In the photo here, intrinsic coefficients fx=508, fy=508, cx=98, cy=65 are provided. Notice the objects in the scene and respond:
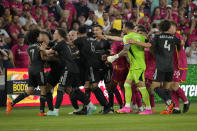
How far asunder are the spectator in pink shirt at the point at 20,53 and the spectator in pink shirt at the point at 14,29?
25.6 inches

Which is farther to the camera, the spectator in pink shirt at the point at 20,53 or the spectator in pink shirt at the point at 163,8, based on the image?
the spectator in pink shirt at the point at 163,8

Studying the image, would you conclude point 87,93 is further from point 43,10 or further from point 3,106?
point 43,10

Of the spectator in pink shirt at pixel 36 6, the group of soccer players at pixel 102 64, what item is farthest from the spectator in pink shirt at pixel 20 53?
the group of soccer players at pixel 102 64

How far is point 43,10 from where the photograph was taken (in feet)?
62.5

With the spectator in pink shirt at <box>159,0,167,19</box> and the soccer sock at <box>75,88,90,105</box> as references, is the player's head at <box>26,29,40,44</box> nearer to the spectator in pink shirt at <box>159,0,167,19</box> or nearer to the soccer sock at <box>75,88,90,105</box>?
the soccer sock at <box>75,88,90,105</box>

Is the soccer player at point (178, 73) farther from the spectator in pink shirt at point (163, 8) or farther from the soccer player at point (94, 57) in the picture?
the spectator in pink shirt at point (163, 8)

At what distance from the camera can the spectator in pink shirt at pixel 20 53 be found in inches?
668

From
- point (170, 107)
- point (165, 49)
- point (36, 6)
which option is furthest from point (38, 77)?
point (36, 6)

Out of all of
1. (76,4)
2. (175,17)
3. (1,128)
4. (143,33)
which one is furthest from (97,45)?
(175,17)

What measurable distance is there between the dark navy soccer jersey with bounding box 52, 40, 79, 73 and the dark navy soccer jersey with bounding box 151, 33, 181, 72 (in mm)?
2049

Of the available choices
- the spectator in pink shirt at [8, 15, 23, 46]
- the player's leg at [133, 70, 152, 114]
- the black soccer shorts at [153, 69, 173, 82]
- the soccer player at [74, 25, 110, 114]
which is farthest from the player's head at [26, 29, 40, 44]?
the spectator in pink shirt at [8, 15, 23, 46]

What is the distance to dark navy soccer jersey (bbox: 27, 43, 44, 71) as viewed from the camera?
1230 cm

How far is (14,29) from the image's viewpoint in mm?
17734

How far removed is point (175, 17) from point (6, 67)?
31.3ft
